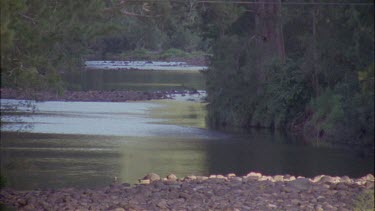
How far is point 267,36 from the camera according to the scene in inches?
1671

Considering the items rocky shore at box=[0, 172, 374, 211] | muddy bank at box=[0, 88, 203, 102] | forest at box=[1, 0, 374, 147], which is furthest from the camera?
muddy bank at box=[0, 88, 203, 102]

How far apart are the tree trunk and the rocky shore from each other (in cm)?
1957

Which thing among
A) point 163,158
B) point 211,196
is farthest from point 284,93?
point 211,196

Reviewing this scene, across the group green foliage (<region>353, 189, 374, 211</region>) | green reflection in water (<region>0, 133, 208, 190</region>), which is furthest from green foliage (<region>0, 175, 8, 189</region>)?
green foliage (<region>353, 189, 374, 211</region>)

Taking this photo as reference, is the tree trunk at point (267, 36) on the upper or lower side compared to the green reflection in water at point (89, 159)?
upper

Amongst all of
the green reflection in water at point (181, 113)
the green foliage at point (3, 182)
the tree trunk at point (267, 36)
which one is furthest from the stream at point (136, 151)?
the tree trunk at point (267, 36)

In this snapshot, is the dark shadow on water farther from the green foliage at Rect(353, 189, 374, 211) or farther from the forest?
the green foliage at Rect(353, 189, 374, 211)

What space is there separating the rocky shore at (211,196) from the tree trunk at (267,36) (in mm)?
19568

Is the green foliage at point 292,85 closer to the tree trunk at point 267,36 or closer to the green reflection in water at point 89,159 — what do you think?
the tree trunk at point 267,36

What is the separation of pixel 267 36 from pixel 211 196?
23952 mm

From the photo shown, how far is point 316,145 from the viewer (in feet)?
116

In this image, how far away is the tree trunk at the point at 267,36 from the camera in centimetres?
4156

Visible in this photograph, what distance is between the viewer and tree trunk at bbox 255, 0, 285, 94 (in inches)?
1636

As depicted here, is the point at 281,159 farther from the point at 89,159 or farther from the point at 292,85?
the point at 292,85
